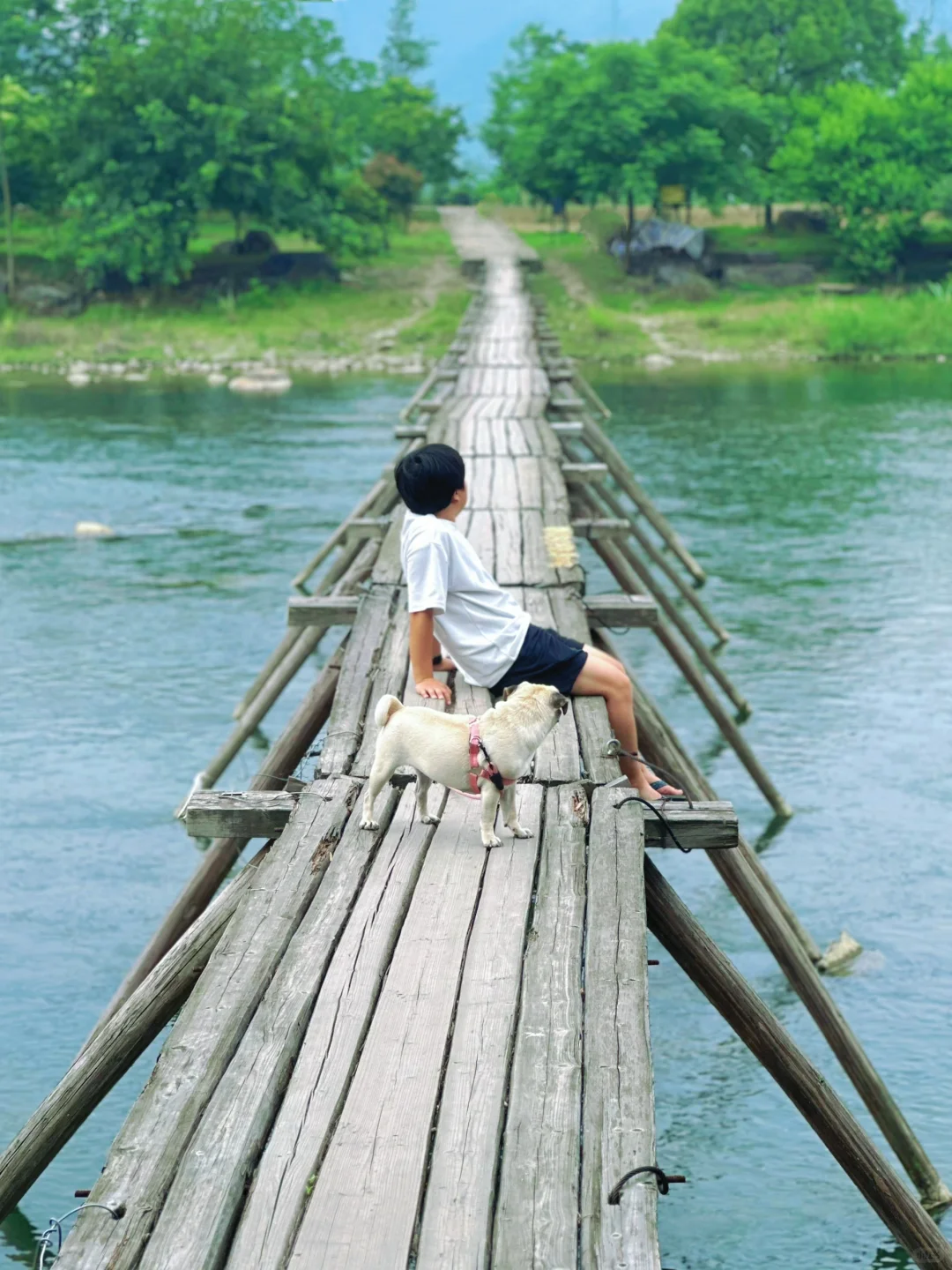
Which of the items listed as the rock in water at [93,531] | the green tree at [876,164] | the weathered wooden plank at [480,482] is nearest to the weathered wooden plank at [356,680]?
the weathered wooden plank at [480,482]

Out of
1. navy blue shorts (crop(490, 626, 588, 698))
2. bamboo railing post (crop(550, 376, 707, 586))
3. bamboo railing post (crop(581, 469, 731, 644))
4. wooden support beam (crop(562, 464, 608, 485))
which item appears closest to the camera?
navy blue shorts (crop(490, 626, 588, 698))

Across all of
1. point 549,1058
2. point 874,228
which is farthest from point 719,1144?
point 874,228

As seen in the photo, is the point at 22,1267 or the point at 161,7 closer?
the point at 22,1267

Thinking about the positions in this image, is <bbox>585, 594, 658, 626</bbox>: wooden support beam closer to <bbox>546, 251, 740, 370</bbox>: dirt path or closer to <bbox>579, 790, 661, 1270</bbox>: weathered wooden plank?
<bbox>579, 790, 661, 1270</bbox>: weathered wooden plank

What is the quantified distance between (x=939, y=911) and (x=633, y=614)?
2.97 meters

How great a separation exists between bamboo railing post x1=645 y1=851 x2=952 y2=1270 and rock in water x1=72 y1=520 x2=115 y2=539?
15.8 m

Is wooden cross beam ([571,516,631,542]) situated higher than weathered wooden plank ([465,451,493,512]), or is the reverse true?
weathered wooden plank ([465,451,493,512])

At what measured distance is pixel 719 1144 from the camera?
7.70 metres

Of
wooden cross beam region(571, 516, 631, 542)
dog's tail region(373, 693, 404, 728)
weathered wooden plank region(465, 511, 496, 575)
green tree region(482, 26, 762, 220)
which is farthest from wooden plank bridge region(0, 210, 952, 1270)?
green tree region(482, 26, 762, 220)

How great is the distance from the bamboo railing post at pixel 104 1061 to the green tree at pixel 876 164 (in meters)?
43.3

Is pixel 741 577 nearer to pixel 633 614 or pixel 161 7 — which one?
pixel 633 614

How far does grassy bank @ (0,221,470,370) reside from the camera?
1586 inches

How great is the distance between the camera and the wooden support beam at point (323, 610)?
9.00m

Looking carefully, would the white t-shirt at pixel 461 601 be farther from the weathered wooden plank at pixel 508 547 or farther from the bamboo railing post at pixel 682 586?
the bamboo railing post at pixel 682 586
